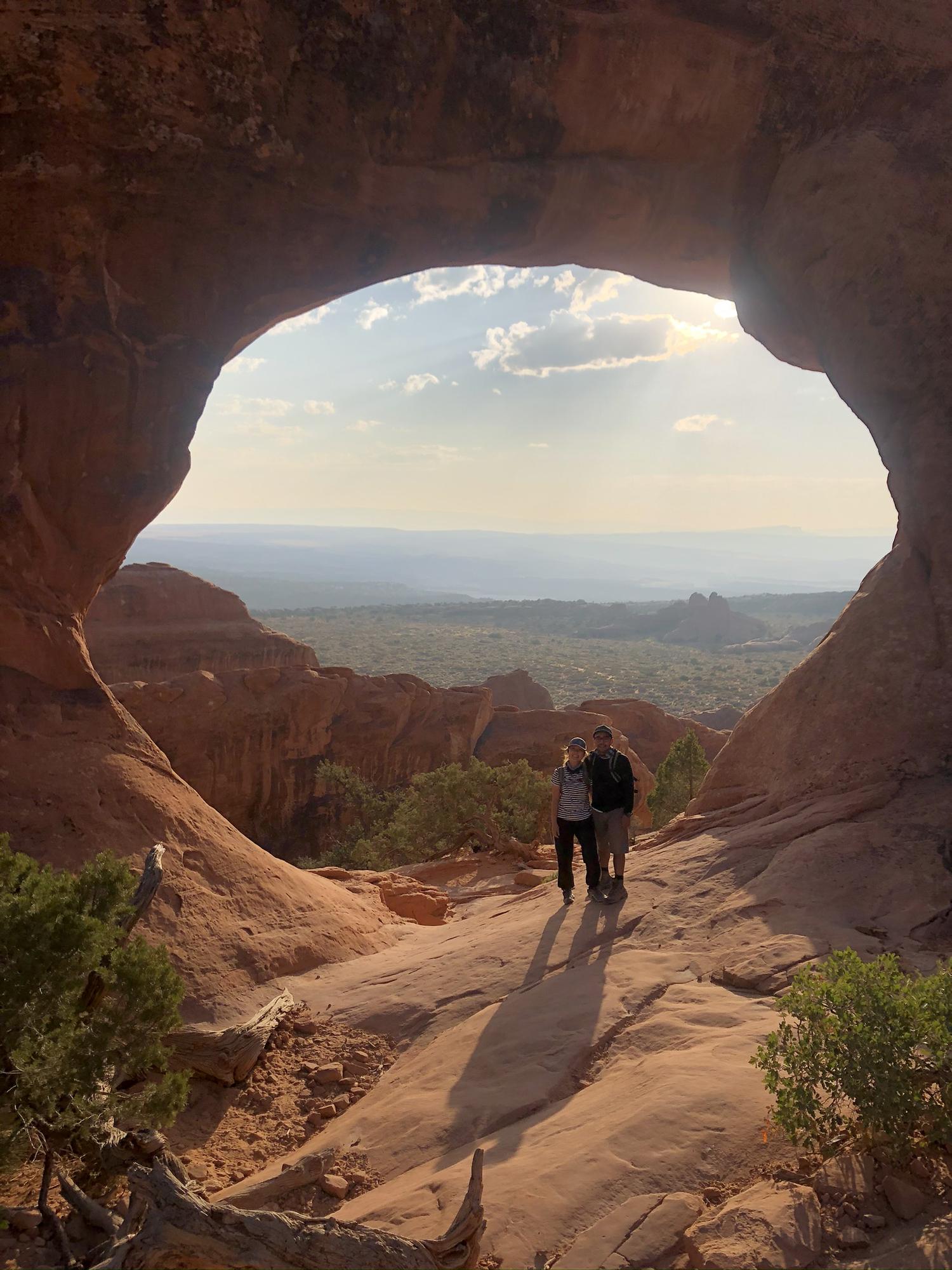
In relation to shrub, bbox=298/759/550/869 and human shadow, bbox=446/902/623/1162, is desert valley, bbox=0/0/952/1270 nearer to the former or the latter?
human shadow, bbox=446/902/623/1162

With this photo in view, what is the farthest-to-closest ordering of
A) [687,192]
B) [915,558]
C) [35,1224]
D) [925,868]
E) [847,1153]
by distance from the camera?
1. [687,192]
2. [915,558]
3. [925,868]
4. [35,1224]
5. [847,1153]

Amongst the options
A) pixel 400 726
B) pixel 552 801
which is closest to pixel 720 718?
pixel 400 726

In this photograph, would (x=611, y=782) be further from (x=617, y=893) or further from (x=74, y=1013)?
(x=74, y=1013)

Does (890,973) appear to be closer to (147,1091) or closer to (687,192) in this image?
(147,1091)

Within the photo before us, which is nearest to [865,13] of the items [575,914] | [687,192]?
[687,192]

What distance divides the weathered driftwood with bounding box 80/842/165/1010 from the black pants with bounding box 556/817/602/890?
13.4 feet

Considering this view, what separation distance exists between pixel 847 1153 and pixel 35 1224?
4731 mm

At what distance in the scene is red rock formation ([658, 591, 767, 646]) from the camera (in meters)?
111

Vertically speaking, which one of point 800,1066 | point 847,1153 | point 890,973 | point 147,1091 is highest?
point 890,973

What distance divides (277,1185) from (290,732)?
2297 centimetres

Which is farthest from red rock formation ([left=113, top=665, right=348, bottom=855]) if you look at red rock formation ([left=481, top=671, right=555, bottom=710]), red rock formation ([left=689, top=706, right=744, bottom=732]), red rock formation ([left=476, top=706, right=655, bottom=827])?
red rock formation ([left=689, top=706, right=744, bottom=732])

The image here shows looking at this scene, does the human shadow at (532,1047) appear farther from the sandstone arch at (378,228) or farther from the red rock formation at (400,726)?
the red rock formation at (400,726)

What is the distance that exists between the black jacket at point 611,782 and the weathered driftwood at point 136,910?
14.5 ft

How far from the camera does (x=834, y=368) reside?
11.3m
